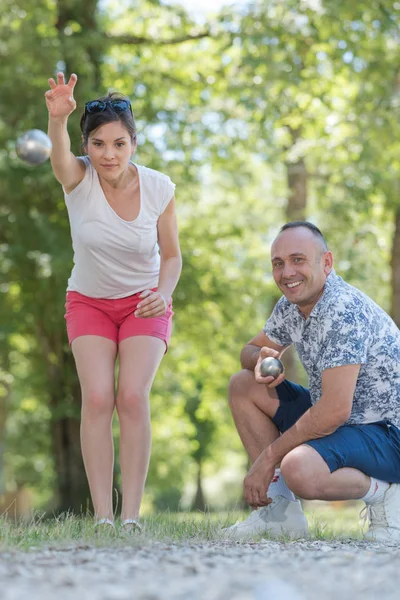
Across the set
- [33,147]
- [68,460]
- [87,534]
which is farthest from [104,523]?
[68,460]

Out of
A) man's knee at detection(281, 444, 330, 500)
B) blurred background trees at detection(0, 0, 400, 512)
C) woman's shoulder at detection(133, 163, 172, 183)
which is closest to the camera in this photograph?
man's knee at detection(281, 444, 330, 500)

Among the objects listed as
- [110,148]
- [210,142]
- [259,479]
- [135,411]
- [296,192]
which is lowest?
[259,479]

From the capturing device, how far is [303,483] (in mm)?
4168

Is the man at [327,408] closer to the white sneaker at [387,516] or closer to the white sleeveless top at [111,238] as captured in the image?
the white sneaker at [387,516]

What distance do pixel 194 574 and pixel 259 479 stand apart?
1.73m

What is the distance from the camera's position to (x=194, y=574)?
2.64 meters

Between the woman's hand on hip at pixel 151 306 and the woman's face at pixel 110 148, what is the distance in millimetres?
679

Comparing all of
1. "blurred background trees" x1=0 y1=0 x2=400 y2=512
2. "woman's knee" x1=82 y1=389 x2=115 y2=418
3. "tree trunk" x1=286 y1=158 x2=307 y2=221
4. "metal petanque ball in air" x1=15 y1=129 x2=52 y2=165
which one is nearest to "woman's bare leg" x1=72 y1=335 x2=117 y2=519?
"woman's knee" x1=82 y1=389 x2=115 y2=418

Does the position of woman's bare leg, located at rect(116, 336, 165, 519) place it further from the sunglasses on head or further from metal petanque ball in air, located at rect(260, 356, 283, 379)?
the sunglasses on head

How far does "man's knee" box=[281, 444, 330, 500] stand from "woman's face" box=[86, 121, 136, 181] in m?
1.70

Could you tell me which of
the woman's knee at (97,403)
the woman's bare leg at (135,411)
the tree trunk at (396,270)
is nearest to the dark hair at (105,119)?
the woman's bare leg at (135,411)

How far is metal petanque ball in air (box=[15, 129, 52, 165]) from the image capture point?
3914mm

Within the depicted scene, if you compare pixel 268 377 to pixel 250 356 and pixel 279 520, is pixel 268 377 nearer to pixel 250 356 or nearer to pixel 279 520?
pixel 250 356

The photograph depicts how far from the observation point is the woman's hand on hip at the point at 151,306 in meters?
4.32
